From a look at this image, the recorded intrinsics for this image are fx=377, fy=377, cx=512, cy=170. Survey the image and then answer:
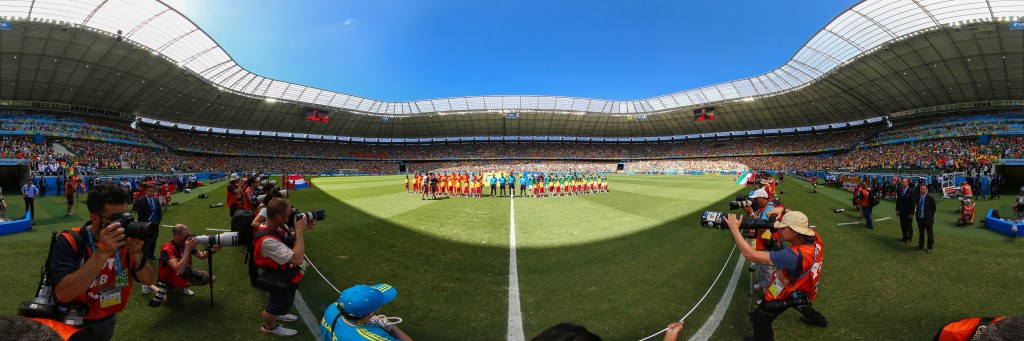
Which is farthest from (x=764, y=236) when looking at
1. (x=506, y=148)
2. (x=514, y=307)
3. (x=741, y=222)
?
(x=506, y=148)

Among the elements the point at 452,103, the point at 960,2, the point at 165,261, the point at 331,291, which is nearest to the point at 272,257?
the point at 331,291

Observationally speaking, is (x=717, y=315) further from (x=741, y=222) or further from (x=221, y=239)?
(x=221, y=239)

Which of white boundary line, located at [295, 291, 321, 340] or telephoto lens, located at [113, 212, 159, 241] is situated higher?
telephoto lens, located at [113, 212, 159, 241]

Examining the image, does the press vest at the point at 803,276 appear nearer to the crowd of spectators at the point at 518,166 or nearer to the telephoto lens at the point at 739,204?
the telephoto lens at the point at 739,204

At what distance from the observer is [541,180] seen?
69.8 feet

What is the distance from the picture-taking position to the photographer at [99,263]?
2.24 meters

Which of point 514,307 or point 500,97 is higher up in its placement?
point 500,97

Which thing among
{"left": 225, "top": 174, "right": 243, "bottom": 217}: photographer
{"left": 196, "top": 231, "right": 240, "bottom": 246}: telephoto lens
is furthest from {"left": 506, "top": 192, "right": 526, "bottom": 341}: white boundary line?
{"left": 225, "top": 174, "right": 243, "bottom": 217}: photographer

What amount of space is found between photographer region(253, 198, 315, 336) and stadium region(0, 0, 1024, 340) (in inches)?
9.7

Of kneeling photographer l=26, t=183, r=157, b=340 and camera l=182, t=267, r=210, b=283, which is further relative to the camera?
camera l=182, t=267, r=210, b=283

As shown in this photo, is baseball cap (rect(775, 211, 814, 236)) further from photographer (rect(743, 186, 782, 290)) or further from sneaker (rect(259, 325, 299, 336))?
sneaker (rect(259, 325, 299, 336))

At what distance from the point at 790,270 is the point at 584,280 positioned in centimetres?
302

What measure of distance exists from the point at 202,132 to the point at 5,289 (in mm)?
67934

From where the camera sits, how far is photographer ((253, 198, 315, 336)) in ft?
12.1
